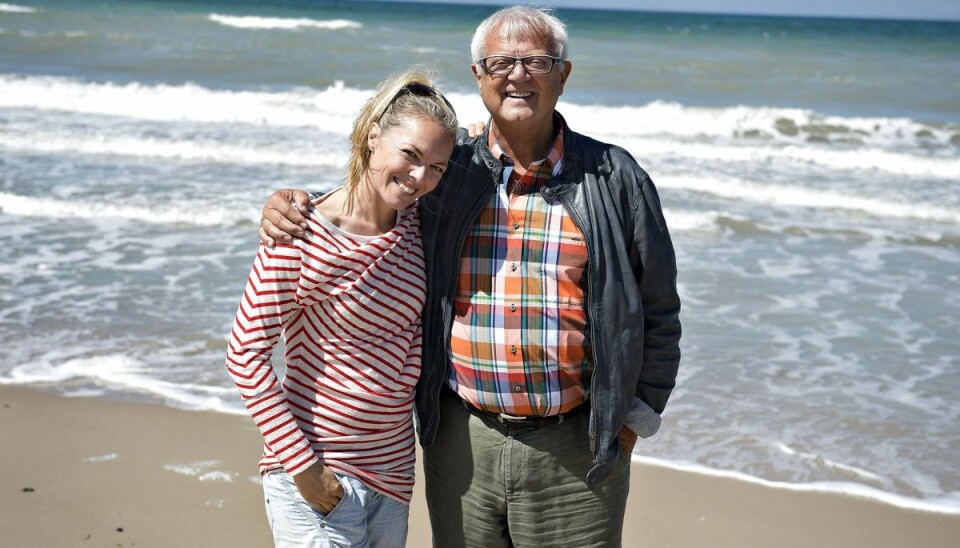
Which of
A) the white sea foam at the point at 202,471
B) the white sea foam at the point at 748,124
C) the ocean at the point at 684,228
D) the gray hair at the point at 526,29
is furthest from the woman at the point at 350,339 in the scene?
the white sea foam at the point at 748,124

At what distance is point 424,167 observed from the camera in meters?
2.36

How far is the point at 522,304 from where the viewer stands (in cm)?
251

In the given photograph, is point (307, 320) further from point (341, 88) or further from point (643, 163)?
point (341, 88)

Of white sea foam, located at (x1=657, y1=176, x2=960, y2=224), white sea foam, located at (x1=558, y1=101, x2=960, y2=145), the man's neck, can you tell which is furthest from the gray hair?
white sea foam, located at (x1=558, y1=101, x2=960, y2=145)

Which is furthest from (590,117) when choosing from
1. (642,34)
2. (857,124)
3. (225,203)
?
(642,34)

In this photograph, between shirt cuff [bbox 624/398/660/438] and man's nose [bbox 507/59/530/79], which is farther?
shirt cuff [bbox 624/398/660/438]

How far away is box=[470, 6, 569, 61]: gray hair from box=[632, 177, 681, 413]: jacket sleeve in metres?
0.44

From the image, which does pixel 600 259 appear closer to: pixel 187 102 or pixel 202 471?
pixel 202 471

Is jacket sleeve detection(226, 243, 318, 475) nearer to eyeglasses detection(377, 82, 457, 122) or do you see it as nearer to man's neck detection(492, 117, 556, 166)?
eyeglasses detection(377, 82, 457, 122)

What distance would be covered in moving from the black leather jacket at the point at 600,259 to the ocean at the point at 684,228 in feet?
7.57

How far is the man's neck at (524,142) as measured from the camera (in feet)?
8.42

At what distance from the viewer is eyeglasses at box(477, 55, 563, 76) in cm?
249

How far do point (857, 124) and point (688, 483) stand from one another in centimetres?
1363

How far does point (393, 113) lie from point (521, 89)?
368 millimetres
